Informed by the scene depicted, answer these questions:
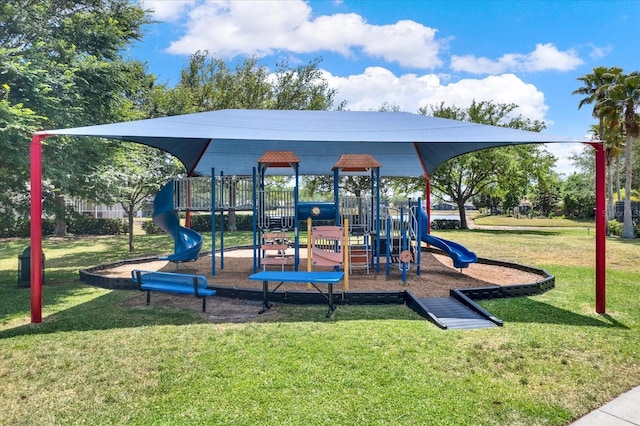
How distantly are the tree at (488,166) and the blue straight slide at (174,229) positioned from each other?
2064 centimetres

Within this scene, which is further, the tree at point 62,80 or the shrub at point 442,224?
the shrub at point 442,224

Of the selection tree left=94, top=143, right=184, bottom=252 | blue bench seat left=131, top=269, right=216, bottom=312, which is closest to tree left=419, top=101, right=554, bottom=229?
tree left=94, top=143, right=184, bottom=252

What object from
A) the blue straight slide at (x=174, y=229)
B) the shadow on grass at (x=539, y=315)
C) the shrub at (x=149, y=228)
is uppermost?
the blue straight slide at (x=174, y=229)

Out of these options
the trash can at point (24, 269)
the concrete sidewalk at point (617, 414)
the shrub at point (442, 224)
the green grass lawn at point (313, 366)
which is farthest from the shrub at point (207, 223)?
the concrete sidewalk at point (617, 414)

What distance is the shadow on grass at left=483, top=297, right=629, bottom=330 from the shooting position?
6.14 m

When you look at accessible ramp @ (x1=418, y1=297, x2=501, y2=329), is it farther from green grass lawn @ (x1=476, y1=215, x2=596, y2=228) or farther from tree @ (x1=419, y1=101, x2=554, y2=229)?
green grass lawn @ (x1=476, y1=215, x2=596, y2=228)

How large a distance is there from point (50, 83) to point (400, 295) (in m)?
8.42

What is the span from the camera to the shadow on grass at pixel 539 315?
6.14 metres

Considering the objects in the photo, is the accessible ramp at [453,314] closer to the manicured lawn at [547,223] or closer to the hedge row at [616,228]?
the hedge row at [616,228]

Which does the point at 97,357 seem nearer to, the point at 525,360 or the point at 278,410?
the point at 278,410

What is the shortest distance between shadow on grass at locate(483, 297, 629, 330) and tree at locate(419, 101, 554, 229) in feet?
70.5

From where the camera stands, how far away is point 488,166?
27766mm

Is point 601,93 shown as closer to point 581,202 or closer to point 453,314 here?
point 581,202

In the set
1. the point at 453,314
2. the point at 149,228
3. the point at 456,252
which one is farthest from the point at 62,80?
the point at 149,228
